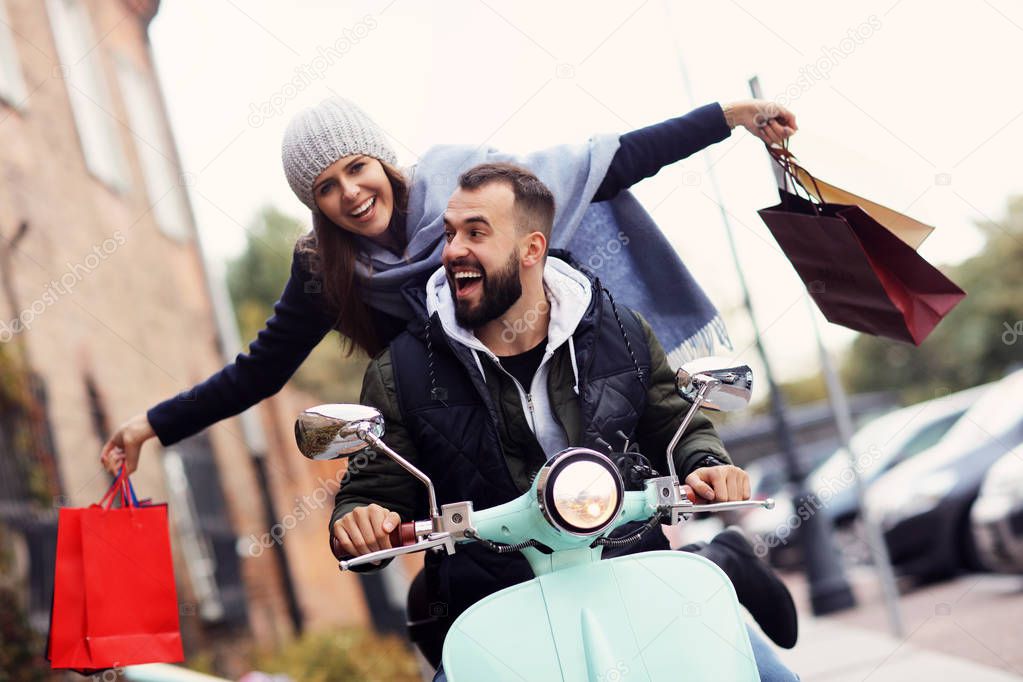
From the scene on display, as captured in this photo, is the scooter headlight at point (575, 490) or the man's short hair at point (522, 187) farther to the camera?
the man's short hair at point (522, 187)

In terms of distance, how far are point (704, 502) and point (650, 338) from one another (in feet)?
2.09

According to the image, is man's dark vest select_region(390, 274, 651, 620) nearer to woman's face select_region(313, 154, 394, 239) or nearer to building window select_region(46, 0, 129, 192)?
woman's face select_region(313, 154, 394, 239)

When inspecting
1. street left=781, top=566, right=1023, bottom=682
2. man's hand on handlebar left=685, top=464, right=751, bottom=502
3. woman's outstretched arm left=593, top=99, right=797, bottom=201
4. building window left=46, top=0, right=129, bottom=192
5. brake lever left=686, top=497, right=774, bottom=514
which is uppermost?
building window left=46, top=0, right=129, bottom=192

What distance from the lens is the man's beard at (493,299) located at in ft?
8.97

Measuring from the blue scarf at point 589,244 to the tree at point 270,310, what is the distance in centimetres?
1306

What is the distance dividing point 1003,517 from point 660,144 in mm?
5350

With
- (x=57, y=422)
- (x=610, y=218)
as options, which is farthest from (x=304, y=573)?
(x=610, y=218)

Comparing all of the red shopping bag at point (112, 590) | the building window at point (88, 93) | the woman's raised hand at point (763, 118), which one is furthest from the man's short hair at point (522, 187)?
the building window at point (88, 93)

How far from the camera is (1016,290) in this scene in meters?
32.2

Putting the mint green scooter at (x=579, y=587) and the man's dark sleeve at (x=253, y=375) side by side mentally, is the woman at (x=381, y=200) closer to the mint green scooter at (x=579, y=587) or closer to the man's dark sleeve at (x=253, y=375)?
the man's dark sleeve at (x=253, y=375)

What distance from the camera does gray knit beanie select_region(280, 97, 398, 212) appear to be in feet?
10.3

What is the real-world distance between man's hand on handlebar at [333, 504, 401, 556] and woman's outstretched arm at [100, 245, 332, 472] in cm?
107

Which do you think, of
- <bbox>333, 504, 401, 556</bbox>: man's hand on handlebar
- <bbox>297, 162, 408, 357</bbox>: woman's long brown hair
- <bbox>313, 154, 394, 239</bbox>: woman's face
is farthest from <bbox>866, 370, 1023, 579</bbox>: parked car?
<bbox>333, 504, 401, 556</bbox>: man's hand on handlebar

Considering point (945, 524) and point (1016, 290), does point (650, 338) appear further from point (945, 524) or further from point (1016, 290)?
point (1016, 290)
